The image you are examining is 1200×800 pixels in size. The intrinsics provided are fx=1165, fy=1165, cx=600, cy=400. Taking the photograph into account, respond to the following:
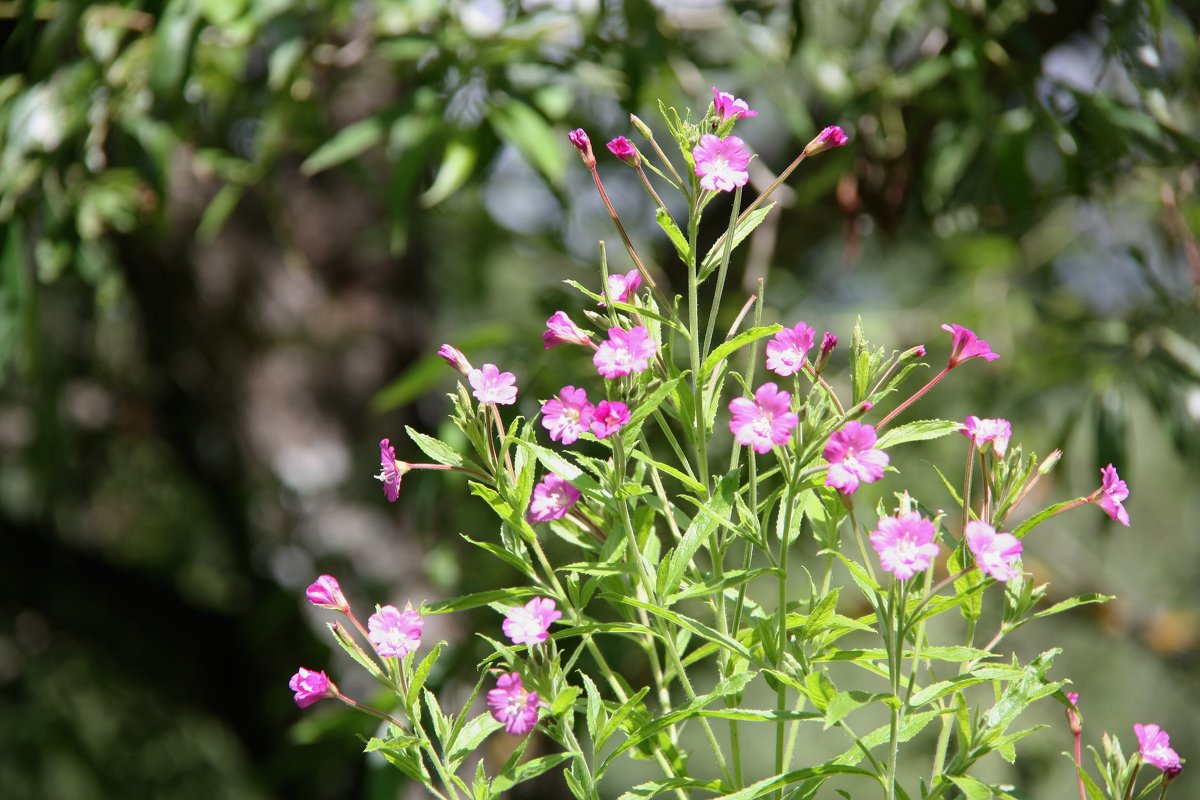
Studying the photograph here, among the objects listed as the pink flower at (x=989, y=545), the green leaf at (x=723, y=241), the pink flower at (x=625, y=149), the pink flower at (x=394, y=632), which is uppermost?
the pink flower at (x=625, y=149)

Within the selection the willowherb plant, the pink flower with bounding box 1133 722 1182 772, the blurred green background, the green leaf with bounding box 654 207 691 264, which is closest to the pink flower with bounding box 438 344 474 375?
the willowherb plant

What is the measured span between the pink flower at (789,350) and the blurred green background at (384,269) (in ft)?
2.13

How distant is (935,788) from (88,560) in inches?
67.5

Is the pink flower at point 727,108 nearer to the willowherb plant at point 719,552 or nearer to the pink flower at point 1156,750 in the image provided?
the willowherb plant at point 719,552

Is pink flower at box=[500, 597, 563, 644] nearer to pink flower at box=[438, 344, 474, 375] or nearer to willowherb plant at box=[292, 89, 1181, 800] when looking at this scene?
willowherb plant at box=[292, 89, 1181, 800]

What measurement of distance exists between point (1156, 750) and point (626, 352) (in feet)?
0.92

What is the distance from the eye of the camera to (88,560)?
1889 mm

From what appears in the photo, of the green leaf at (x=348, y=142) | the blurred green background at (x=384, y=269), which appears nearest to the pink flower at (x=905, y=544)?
the blurred green background at (x=384, y=269)

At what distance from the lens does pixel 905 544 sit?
421mm

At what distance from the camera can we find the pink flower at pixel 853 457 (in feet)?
1.38

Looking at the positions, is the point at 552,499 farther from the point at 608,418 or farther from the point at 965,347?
the point at 965,347

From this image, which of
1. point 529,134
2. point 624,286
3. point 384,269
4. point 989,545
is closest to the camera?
point 989,545

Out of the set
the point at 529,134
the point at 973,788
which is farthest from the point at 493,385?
the point at 529,134

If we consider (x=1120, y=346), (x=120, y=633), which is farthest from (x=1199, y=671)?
(x=120, y=633)
